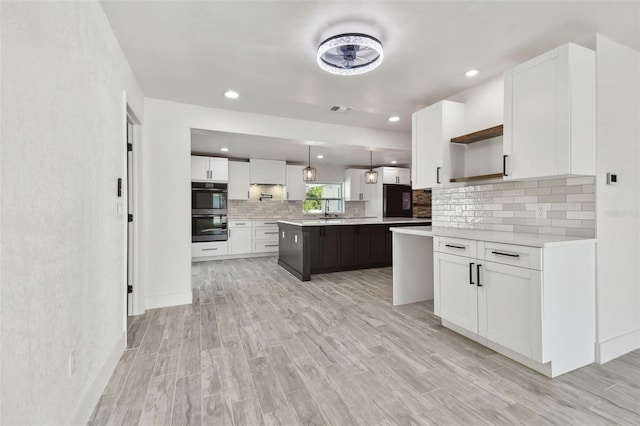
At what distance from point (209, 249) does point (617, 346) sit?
6.32m

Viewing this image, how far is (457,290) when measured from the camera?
8.39ft

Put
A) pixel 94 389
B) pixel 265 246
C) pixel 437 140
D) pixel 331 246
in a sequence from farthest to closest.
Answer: pixel 265 246, pixel 331 246, pixel 437 140, pixel 94 389

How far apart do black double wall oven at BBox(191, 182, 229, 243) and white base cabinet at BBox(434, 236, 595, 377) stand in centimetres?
536

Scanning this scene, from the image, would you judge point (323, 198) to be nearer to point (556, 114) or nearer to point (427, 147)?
point (427, 147)

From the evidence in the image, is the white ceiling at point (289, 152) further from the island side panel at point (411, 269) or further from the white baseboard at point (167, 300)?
the white baseboard at point (167, 300)

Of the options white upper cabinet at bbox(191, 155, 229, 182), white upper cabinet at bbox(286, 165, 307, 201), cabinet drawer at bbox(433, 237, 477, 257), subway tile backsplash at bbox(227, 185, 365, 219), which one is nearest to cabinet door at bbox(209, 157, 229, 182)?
white upper cabinet at bbox(191, 155, 229, 182)

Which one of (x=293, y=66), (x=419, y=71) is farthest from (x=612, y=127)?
(x=293, y=66)

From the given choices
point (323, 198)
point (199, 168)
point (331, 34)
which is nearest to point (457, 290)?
point (331, 34)

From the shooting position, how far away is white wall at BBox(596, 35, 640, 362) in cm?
219

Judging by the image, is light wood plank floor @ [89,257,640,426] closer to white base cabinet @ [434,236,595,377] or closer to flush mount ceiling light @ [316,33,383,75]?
white base cabinet @ [434,236,595,377]

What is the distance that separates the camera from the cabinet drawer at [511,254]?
1.94m

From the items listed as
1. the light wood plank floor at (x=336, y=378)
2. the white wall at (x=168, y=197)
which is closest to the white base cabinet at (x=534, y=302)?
the light wood plank floor at (x=336, y=378)

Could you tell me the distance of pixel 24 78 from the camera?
107 centimetres

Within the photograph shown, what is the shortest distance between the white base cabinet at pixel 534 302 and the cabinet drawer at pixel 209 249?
5373mm
